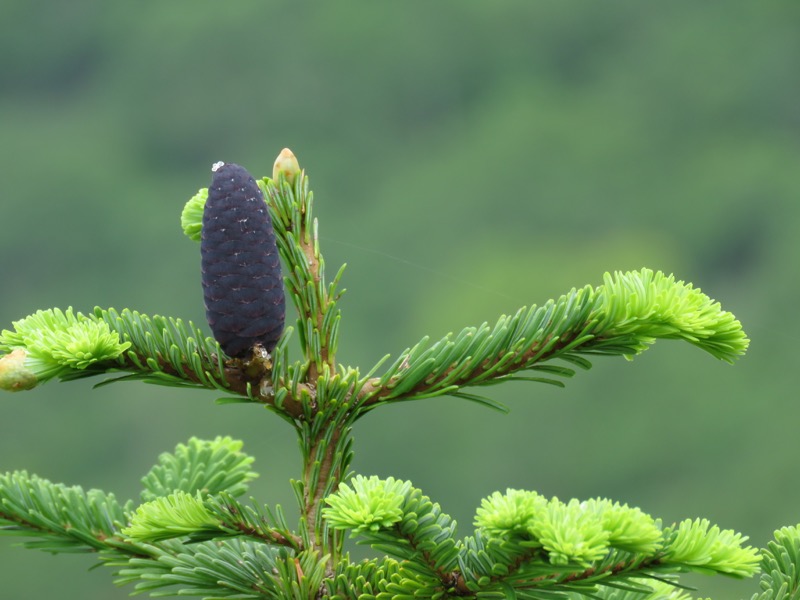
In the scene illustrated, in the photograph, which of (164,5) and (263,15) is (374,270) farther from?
(164,5)

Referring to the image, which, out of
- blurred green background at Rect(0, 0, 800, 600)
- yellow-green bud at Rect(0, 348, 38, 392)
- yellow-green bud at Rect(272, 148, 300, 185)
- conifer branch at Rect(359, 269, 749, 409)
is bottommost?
yellow-green bud at Rect(0, 348, 38, 392)

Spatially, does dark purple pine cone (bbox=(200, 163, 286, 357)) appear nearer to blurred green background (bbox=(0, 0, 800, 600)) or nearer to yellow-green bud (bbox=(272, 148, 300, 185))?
yellow-green bud (bbox=(272, 148, 300, 185))

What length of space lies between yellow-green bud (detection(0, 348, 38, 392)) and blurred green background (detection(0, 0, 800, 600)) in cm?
1447

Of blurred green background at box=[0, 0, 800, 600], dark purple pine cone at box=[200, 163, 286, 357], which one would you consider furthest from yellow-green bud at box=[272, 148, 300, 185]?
blurred green background at box=[0, 0, 800, 600]

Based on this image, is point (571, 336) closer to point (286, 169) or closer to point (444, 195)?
point (286, 169)

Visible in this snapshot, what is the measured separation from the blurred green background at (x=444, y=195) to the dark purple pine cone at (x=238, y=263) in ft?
47.4

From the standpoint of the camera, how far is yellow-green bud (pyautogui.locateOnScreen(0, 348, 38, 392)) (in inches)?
26.8

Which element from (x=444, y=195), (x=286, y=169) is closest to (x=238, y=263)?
(x=286, y=169)

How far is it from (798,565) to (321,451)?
32 cm

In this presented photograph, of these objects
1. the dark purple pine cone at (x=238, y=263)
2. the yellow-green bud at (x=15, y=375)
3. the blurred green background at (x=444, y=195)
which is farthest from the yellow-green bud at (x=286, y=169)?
the blurred green background at (x=444, y=195)

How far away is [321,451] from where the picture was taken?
0.76m

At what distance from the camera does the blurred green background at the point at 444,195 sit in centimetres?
1616

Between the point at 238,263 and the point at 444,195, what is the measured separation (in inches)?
756

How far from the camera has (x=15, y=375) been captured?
683 millimetres
